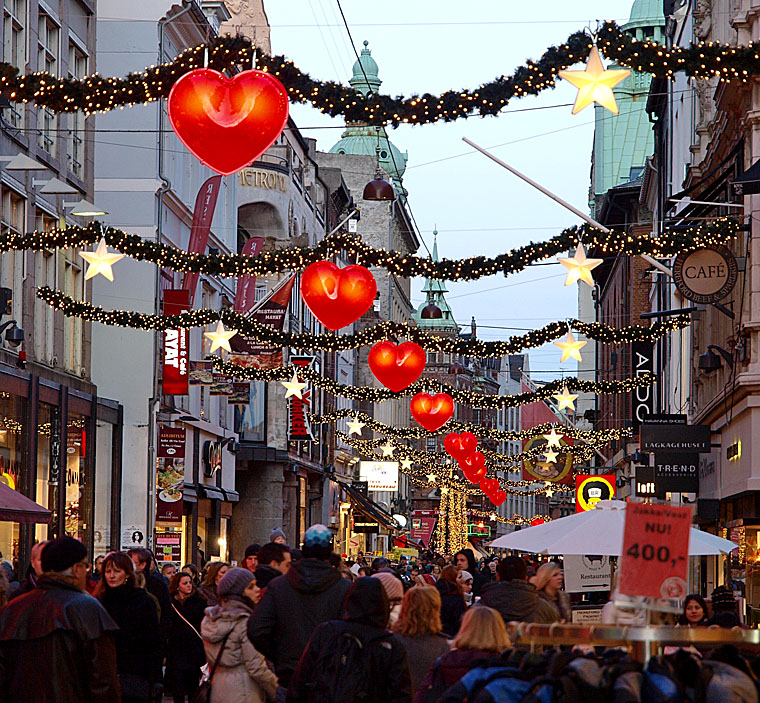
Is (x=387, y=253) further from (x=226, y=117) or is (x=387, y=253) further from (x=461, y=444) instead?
(x=461, y=444)

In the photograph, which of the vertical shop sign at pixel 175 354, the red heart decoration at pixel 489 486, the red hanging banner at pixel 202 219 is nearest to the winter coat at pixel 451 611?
the vertical shop sign at pixel 175 354

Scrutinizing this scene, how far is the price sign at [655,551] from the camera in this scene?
726 centimetres

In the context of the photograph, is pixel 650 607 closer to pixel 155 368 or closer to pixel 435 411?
pixel 435 411

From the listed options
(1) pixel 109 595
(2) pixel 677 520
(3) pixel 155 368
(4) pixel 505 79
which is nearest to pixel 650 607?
(2) pixel 677 520

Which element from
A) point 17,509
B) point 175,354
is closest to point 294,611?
point 17,509

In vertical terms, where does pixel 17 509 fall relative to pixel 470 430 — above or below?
below

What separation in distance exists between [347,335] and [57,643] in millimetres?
16858

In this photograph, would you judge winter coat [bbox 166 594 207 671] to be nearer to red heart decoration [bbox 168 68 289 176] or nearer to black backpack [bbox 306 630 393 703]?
red heart decoration [bbox 168 68 289 176]

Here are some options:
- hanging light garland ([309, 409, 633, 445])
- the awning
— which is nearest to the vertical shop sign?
hanging light garland ([309, 409, 633, 445])

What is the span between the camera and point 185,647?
15.4 meters

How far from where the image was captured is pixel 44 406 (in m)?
27.8

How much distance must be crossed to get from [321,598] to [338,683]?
1836 millimetres

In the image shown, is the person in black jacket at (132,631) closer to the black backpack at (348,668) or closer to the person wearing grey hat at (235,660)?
the person wearing grey hat at (235,660)

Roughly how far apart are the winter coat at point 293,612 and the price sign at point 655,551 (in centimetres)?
324
